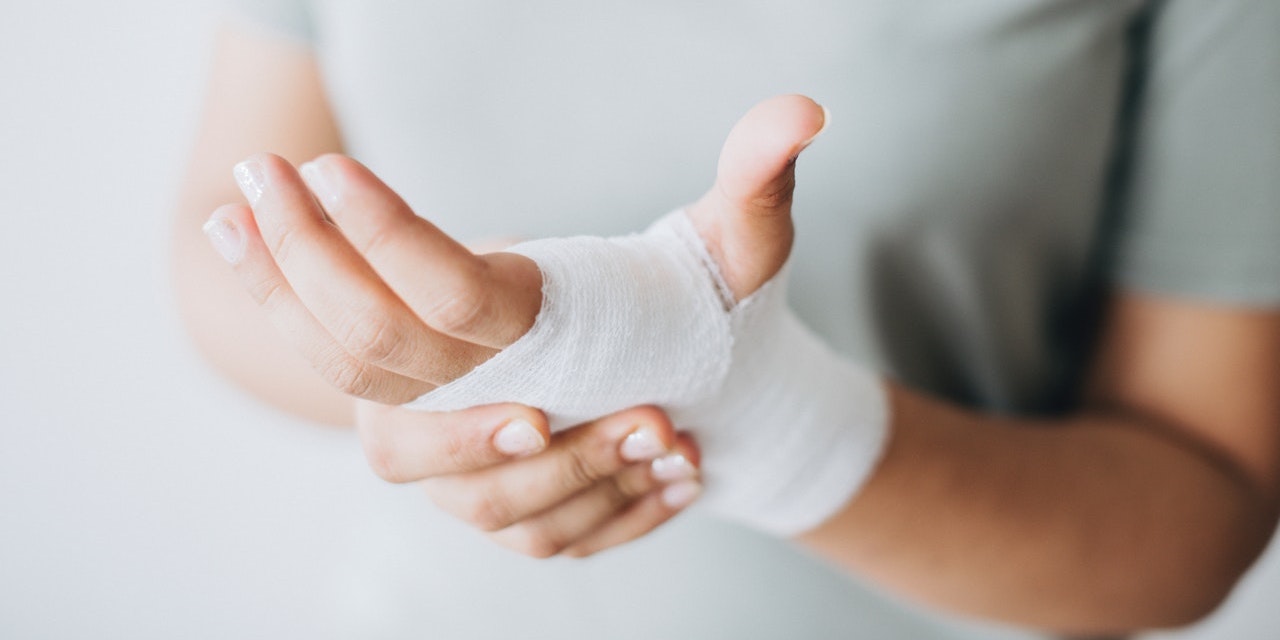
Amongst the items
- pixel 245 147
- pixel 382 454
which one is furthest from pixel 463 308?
pixel 245 147

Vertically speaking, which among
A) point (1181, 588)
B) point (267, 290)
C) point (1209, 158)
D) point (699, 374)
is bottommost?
point (1181, 588)

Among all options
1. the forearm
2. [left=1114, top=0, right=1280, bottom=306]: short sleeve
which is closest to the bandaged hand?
the forearm

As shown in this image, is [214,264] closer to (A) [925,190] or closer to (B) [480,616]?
(B) [480,616]

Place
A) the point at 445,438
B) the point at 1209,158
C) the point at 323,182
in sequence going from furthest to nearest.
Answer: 1. the point at 1209,158
2. the point at 445,438
3. the point at 323,182

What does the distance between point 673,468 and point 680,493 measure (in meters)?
0.02

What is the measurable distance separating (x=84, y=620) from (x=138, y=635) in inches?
1.5

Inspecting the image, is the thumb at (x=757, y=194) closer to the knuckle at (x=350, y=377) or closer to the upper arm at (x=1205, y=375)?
the knuckle at (x=350, y=377)

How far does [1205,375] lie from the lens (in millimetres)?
514

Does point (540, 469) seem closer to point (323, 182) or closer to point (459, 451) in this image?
point (459, 451)

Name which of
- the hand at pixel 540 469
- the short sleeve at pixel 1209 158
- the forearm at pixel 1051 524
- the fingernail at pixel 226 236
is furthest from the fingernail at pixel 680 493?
the short sleeve at pixel 1209 158

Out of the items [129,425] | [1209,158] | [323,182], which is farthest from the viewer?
[129,425]

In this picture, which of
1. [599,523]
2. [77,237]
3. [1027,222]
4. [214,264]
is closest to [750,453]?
[599,523]

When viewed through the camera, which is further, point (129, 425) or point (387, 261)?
point (129, 425)

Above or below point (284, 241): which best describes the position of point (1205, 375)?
below
